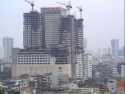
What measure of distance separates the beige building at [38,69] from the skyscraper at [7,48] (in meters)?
1.03

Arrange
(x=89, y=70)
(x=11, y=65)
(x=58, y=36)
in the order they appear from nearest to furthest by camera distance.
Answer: (x=89, y=70), (x=11, y=65), (x=58, y=36)

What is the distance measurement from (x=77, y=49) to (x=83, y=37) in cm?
49

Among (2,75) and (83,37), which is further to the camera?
(83,37)

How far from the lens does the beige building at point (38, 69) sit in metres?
14.3

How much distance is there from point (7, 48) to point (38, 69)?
3.11 metres

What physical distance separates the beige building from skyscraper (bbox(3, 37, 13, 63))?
1031 millimetres

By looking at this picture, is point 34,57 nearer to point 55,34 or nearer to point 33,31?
point 55,34

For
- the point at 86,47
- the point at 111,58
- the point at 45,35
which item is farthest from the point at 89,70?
the point at 45,35

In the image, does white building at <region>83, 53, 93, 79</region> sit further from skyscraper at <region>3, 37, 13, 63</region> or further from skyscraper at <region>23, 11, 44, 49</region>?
skyscraper at <region>3, 37, 13, 63</region>

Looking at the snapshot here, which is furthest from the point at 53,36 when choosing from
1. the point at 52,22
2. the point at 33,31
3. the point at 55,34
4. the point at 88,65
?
the point at 88,65

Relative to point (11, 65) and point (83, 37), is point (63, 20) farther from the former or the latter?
point (11, 65)

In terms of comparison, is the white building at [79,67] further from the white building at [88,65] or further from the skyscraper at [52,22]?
the skyscraper at [52,22]

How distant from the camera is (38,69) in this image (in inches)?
595

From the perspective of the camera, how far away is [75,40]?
55.3 feet
